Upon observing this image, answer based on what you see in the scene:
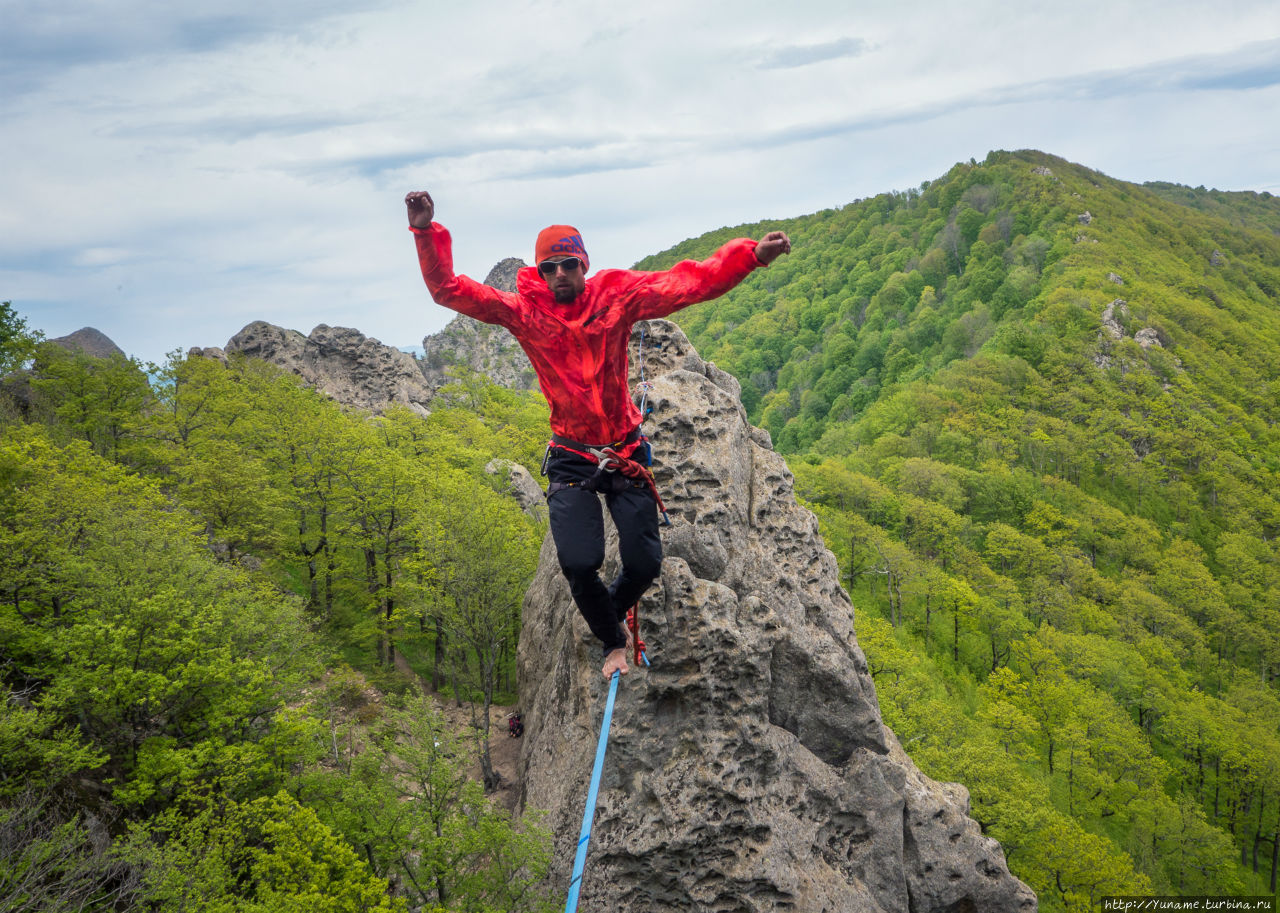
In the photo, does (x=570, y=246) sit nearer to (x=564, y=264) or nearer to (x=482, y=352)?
(x=564, y=264)

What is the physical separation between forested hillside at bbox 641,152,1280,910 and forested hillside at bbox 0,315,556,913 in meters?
20.4

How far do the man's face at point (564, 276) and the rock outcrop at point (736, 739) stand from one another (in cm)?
514

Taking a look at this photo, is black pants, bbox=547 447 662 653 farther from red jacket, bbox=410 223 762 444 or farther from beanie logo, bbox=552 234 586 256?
beanie logo, bbox=552 234 586 256

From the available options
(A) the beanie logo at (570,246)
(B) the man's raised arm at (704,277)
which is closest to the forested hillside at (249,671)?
(B) the man's raised arm at (704,277)

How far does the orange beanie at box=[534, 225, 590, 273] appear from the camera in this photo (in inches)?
185

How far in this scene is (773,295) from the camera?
536 ft

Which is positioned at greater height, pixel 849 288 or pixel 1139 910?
pixel 849 288

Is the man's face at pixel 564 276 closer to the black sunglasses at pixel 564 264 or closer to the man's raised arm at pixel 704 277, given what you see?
the black sunglasses at pixel 564 264

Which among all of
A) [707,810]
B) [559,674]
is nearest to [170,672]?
[559,674]

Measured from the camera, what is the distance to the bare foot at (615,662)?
5.76 meters

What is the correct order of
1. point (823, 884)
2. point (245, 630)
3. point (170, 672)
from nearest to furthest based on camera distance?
1. point (823, 884)
2. point (170, 672)
3. point (245, 630)

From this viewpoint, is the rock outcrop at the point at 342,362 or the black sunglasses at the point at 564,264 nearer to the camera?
the black sunglasses at the point at 564,264

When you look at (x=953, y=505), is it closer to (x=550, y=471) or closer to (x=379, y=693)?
(x=379, y=693)

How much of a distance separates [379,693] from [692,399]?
1858 centimetres
